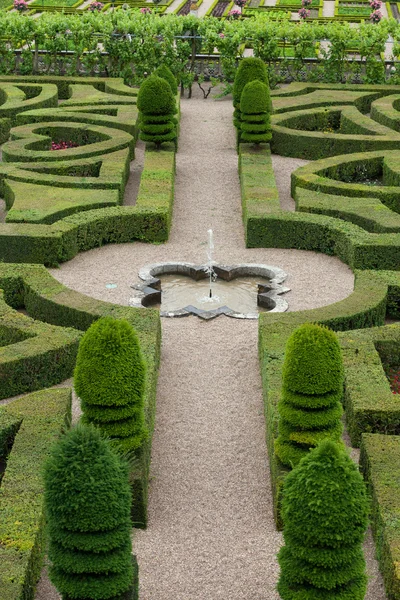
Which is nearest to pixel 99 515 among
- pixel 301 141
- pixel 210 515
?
pixel 210 515

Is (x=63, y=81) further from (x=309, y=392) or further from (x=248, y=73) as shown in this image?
(x=309, y=392)

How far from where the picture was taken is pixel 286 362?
39.5 ft

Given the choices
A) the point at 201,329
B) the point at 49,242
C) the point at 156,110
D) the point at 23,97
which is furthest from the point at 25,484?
the point at 23,97

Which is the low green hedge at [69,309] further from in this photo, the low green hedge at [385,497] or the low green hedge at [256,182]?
the low green hedge at [256,182]

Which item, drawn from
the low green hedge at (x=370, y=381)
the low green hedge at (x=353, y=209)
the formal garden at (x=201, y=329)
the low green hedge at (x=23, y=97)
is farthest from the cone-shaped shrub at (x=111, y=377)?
the low green hedge at (x=23, y=97)

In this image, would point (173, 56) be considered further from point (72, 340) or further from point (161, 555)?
point (161, 555)

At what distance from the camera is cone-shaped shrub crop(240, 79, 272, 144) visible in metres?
25.8

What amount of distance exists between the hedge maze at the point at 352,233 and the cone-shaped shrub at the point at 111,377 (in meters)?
1.93

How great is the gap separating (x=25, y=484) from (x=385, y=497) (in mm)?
4048

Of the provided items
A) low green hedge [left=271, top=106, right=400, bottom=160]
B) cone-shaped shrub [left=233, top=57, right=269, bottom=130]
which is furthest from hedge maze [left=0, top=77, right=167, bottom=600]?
low green hedge [left=271, top=106, right=400, bottom=160]

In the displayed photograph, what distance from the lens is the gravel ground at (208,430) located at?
36.6 ft

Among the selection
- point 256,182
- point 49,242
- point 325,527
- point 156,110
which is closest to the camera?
point 325,527

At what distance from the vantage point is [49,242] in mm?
19547

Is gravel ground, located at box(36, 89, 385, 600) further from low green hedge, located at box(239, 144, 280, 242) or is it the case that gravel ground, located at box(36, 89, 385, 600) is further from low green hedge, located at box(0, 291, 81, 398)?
low green hedge, located at box(0, 291, 81, 398)
